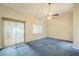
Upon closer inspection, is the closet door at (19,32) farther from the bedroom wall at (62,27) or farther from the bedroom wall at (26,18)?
the bedroom wall at (62,27)

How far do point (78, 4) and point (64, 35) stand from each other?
1.94 feet

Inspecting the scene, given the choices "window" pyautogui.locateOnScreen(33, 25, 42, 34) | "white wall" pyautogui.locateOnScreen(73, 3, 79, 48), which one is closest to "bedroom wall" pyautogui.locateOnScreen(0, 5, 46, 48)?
"window" pyautogui.locateOnScreen(33, 25, 42, 34)

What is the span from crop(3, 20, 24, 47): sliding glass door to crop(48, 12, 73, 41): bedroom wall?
1.72ft

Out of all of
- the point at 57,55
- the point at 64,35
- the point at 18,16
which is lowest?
the point at 57,55

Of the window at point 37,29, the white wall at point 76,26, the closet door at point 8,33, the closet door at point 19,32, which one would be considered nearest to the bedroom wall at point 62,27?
the white wall at point 76,26

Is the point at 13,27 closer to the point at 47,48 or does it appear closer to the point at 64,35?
the point at 47,48

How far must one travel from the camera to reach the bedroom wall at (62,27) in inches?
86.9

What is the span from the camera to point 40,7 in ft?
7.23

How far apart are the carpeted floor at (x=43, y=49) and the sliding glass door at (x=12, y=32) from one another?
106 mm

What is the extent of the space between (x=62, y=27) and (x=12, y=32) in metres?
0.90

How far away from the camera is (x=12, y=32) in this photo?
2211 millimetres

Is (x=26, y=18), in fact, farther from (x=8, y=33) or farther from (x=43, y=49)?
(x=43, y=49)

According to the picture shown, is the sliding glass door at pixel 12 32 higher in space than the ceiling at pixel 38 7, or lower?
lower

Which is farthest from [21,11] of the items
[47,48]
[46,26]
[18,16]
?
[47,48]
